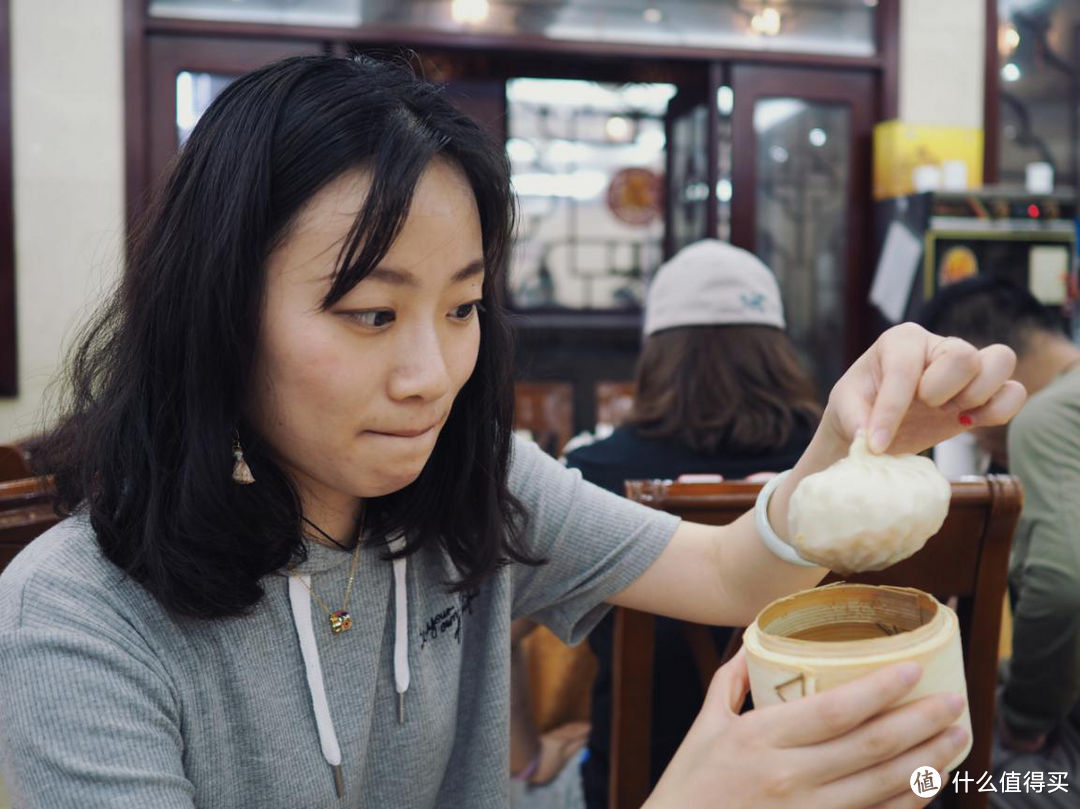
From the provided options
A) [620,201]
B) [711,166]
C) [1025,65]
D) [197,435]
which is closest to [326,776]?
[197,435]

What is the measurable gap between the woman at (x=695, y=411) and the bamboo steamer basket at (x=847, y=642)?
2.51 feet

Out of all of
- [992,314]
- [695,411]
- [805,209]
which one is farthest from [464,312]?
[805,209]

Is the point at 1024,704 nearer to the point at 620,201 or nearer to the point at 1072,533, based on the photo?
the point at 1072,533

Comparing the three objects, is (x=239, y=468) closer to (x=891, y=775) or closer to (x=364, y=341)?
(x=364, y=341)

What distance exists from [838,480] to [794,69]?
3.66m

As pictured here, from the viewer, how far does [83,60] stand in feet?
11.2

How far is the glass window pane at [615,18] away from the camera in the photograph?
11.8ft

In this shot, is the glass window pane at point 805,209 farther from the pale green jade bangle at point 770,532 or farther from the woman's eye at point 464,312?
the woman's eye at point 464,312

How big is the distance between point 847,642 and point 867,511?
10 cm

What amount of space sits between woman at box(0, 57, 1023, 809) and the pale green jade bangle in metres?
0.02

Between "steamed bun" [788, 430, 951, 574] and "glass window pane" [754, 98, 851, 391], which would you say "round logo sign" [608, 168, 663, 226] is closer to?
"glass window pane" [754, 98, 851, 391]

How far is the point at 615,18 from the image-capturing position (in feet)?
12.5

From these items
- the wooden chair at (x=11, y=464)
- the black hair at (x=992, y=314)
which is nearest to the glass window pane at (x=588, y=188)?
the black hair at (x=992, y=314)

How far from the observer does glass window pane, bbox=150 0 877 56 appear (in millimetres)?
3604
